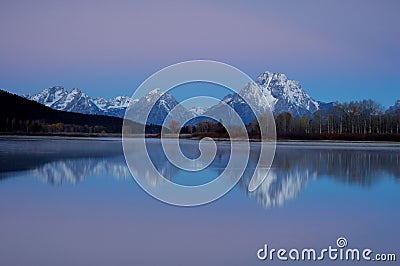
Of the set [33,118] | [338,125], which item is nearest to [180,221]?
[338,125]

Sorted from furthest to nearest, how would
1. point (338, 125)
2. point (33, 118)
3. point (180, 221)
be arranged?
1. point (33, 118)
2. point (338, 125)
3. point (180, 221)

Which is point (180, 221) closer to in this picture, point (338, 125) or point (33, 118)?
point (338, 125)

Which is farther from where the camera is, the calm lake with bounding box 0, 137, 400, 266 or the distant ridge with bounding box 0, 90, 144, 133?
the distant ridge with bounding box 0, 90, 144, 133

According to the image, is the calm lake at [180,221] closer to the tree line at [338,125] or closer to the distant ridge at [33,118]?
the tree line at [338,125]

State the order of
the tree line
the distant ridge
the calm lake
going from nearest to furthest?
the calm lake → the tree line → the distant ridge

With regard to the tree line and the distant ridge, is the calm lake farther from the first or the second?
the distant ridge

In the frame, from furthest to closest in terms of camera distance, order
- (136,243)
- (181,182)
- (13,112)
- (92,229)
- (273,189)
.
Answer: (13,112) → (181,182) → (273,189) → (92,229) → (136,243)

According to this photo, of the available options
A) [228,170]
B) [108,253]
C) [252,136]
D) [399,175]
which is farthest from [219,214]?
[252,136]

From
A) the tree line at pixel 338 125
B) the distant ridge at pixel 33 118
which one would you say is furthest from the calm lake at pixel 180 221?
the distant ridge at pixel 33 118

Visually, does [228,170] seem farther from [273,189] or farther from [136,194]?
[136,194]

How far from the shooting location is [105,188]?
33.6ft

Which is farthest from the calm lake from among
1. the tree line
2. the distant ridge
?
the distant ridge

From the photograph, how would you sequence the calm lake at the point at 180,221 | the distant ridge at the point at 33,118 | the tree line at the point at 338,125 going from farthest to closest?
the distant ridge at the point at 33,118, the tree line at the point at 338,125, the calm lake at the point at 180,221

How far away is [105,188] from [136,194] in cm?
108
